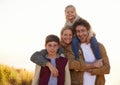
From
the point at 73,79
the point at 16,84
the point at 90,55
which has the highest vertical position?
the point at 90,55

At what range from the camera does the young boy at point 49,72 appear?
6514 millimetres

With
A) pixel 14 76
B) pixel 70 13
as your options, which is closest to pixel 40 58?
pixel 70 13

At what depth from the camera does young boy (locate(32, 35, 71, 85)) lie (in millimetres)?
6514

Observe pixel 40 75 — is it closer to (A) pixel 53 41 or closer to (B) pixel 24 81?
(A) pixel 53 41

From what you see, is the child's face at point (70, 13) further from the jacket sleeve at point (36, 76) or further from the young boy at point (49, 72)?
the jacket sleeve at point (36, 76)

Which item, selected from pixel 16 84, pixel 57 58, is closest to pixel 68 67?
pixel 57 58

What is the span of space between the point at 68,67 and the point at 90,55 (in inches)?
20.1

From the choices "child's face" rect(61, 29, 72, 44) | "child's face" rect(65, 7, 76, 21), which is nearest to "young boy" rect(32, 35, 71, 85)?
"child's face" rect(61, 29, 72, 44)

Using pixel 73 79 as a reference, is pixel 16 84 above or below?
below

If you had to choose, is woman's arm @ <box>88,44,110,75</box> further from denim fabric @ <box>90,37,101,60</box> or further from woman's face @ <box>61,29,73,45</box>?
woman's face @ <box>61,29,73,45</box>

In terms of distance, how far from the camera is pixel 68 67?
6.67 meters

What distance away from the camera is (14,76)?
1609 centimetres

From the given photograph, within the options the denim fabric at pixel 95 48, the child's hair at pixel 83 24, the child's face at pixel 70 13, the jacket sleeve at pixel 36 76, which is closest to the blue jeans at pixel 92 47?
the denim fabric at pixel 95 48

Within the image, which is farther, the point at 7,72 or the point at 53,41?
the point at 7,72
